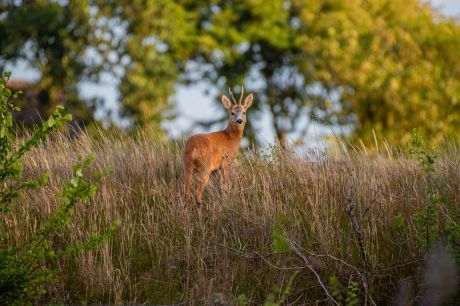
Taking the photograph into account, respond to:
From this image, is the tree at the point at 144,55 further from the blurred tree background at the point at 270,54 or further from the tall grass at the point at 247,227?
the tall grass at the point at 247,227

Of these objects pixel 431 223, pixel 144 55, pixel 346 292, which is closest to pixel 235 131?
pixel 431 223

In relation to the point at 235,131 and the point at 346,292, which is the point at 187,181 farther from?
the point at 346,292

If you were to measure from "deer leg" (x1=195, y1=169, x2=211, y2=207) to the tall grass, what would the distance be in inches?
5.3

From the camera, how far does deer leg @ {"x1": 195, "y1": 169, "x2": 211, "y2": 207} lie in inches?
357

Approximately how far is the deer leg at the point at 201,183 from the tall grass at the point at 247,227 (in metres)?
0.14

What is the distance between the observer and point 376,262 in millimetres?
7582

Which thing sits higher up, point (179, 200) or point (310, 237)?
point (179, 200)

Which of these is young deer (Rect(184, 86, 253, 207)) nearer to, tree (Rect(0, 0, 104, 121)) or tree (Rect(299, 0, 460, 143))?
tree (Rect(0, 0, 104, 121))

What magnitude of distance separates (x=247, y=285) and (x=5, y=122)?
276cm

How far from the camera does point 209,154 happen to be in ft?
31.5

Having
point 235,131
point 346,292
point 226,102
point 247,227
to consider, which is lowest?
point 346,292

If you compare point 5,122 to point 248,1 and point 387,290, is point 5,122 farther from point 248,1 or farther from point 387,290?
point 248,1

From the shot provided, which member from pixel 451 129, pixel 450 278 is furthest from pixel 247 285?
pixel 451 129

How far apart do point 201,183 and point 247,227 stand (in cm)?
140
